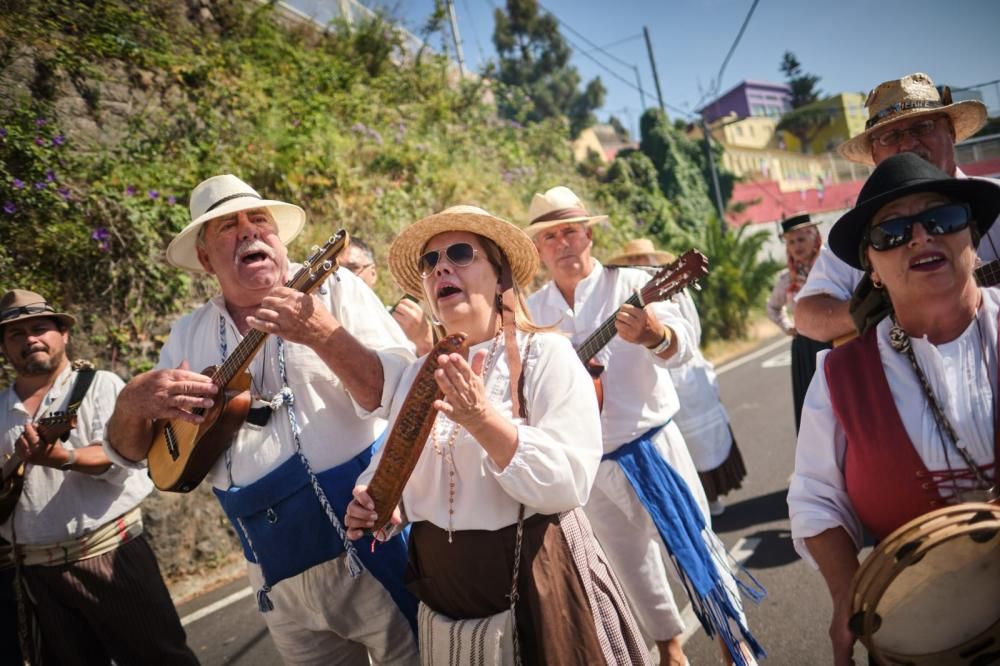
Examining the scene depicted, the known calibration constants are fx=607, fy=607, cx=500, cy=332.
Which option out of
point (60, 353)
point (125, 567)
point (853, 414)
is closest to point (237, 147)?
point (60, 353)

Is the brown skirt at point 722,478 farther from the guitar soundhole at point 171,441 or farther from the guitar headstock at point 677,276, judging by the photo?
the guitar soundhole at point 171,441

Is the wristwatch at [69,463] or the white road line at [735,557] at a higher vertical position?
the wristwatch at [69,463]

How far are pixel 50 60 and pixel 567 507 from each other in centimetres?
841

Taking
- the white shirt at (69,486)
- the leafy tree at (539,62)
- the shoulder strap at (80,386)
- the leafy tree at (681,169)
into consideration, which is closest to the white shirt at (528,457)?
the white shirt at (69,486)

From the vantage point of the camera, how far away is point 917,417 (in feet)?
5.34

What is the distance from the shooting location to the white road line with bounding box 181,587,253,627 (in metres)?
4.46

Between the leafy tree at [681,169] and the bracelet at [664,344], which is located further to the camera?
the leafy tree at [681,169]

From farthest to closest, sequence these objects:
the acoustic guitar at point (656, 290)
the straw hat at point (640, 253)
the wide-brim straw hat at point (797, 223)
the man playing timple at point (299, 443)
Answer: the straw hat at point (640, 253), the wide-brim straw hat at point (797, 223), the acoustic guitar at point (656, 290), the man playing timple at point (299, 443)

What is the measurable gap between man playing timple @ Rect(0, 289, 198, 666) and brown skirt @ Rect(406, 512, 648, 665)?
215cm

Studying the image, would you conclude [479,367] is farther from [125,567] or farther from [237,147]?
[237,147]

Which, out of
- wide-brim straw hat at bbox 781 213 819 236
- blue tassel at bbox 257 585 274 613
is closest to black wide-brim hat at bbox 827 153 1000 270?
blue tassel at bbox 257 585 274 613

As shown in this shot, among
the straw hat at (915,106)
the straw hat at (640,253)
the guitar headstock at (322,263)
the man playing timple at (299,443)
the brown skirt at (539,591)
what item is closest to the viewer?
the brown skirt at (539,591)

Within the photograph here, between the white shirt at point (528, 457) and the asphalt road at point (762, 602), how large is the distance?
78.0 inches

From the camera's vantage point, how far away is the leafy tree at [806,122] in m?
44.1
